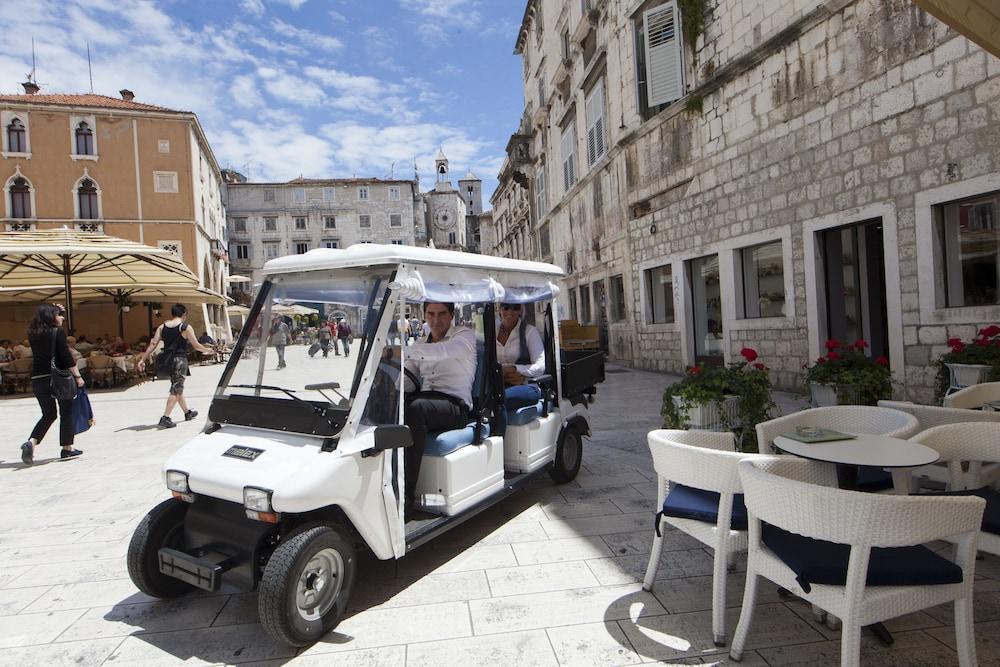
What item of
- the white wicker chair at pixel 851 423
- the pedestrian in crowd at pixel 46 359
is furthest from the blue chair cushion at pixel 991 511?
the pedestrian in crowd at pixel 46 359

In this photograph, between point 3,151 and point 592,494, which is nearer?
point 592,494

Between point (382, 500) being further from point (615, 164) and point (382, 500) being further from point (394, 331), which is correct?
point (615, 164)

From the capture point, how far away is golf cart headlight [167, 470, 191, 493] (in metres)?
3.12

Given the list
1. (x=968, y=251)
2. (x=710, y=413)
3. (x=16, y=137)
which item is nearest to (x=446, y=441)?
(x=710, y=413)

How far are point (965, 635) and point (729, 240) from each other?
29.5 feet

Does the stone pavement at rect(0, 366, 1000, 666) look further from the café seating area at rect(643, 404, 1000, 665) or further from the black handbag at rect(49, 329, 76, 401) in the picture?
the black handbag at rect(49, 329, 76, 401)

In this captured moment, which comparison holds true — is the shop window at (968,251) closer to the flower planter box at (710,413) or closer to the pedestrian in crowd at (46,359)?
the flower planter box at (710,413)

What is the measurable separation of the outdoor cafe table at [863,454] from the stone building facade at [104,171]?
2826cm

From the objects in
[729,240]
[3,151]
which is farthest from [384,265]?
[3,151]

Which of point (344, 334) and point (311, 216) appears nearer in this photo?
point (344, 334)

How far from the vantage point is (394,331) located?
3.41 m

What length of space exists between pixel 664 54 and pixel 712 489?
1144cm

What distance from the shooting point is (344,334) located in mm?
3576

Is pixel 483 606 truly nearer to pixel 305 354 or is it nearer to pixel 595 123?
pixel 305 354
